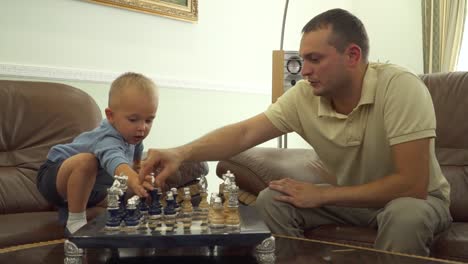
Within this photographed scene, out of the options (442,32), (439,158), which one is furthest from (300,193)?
(442,32)

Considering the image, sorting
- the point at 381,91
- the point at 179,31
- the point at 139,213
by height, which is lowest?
the point at 139,213

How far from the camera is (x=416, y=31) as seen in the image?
4668 millimetres

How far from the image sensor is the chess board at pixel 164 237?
1.14 m

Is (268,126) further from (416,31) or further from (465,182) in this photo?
(416,31)

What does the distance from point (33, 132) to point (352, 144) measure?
4.54ft

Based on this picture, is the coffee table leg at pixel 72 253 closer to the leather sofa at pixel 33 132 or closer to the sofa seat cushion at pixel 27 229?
the sofa seat cushion at pixel 27 229

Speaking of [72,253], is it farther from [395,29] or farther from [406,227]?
[395,29]

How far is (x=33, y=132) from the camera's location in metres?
2.35

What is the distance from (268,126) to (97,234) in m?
1.06

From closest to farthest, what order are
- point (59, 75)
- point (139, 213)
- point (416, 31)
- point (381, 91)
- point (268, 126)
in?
1. point (139, 213)
2. point (381, 91)
3. point (268, 126)
4. point (59, 75)
5. point (416, 31)

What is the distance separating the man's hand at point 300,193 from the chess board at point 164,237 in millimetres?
632

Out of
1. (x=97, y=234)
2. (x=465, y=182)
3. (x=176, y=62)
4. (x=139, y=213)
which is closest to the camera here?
(x=97, y=234)

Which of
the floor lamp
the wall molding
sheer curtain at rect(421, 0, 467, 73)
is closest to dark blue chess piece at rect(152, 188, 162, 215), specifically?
the wall molding

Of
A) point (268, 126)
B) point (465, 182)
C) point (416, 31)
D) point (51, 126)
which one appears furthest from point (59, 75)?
point (416, 31)
